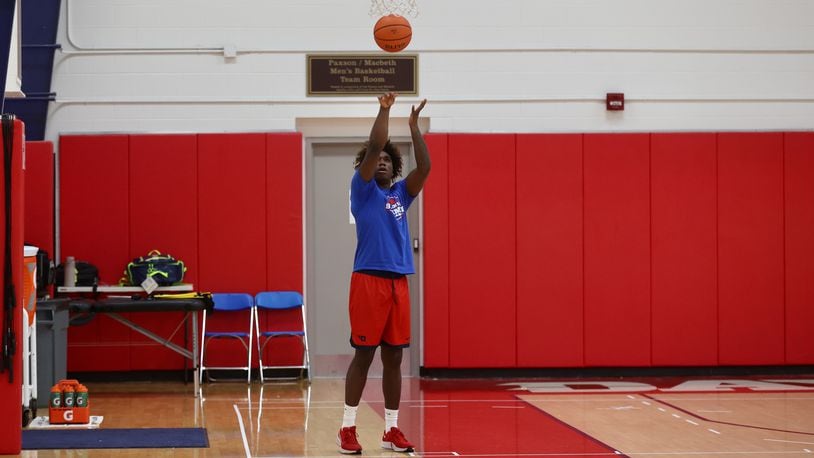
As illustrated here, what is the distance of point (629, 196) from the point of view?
10742 mm

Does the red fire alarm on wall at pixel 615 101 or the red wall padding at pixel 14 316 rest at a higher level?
the red fire alarm on wall at pixel 615 101

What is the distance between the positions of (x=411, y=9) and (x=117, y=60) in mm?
2981

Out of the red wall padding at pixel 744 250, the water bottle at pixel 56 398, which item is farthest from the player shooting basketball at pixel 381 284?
the red wall padding at pixel 744 250

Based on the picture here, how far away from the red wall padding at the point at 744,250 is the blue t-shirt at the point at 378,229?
227 inches

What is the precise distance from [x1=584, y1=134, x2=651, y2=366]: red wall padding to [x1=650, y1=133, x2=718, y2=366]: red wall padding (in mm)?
169

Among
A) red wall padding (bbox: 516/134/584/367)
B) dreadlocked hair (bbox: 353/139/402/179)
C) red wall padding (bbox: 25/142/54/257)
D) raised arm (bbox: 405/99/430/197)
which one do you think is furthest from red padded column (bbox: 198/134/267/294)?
raised arm (bbox: 405/99/430/197)

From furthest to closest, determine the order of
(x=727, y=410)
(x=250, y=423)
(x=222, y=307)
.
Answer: (x=222, y=307) → (x=727, y=410) → (x=250, y=423)

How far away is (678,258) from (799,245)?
1.29m

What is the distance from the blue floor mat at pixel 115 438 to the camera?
20.8 ft

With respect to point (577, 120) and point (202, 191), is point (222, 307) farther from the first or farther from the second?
point (577, 120)

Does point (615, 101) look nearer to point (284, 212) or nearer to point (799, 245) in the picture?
point (799, 245)

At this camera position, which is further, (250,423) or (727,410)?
(727,410)

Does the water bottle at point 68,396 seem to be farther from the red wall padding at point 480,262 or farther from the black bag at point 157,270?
the red wall padding at point 480,262

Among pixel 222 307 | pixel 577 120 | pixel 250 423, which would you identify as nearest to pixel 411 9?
pixel 577 120
